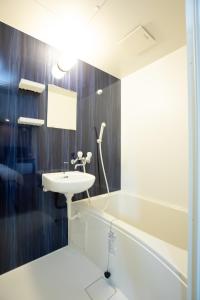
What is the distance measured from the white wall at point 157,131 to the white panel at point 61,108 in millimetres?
832

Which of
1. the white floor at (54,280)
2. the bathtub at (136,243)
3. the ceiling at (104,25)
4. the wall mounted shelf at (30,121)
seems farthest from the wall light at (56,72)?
the white floor at (54,280)

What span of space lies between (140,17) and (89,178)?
1.41 m

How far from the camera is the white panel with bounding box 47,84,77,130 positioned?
1626mm

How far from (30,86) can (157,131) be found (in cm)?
142

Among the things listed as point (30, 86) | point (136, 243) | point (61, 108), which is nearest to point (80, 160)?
point (61, 108)

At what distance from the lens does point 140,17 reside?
1300 mm

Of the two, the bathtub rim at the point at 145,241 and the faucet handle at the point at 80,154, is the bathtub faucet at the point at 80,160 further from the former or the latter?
the bathtub rim at the point at 145,241

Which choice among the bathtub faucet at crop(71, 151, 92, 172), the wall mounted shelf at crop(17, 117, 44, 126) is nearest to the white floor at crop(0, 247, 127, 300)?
the bathtub faucet at crop(71, 151, 92, 172)

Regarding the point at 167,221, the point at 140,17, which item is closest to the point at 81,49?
the point at 140,17

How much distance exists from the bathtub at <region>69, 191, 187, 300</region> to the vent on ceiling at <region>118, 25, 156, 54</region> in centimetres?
167

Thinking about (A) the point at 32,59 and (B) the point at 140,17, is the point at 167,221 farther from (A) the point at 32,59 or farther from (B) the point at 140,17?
(A) the point at 32,59

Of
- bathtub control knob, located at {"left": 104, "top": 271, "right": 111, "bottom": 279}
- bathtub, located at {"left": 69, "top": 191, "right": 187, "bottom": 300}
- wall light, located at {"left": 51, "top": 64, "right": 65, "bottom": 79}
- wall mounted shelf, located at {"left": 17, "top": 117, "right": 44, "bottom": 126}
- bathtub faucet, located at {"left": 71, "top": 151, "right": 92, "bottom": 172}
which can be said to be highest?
wall light, located at {"left": 51, "top": 64, "right": 65, "bottom": 79}

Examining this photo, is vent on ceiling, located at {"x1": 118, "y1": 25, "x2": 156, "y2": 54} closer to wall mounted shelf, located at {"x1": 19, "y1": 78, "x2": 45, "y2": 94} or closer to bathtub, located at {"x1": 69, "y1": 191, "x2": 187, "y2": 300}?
wall mounted shelf, located at {"x1": 19, "y1": 78, "x2": 45, "y2": 94}

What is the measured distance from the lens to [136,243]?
106 centimetres
